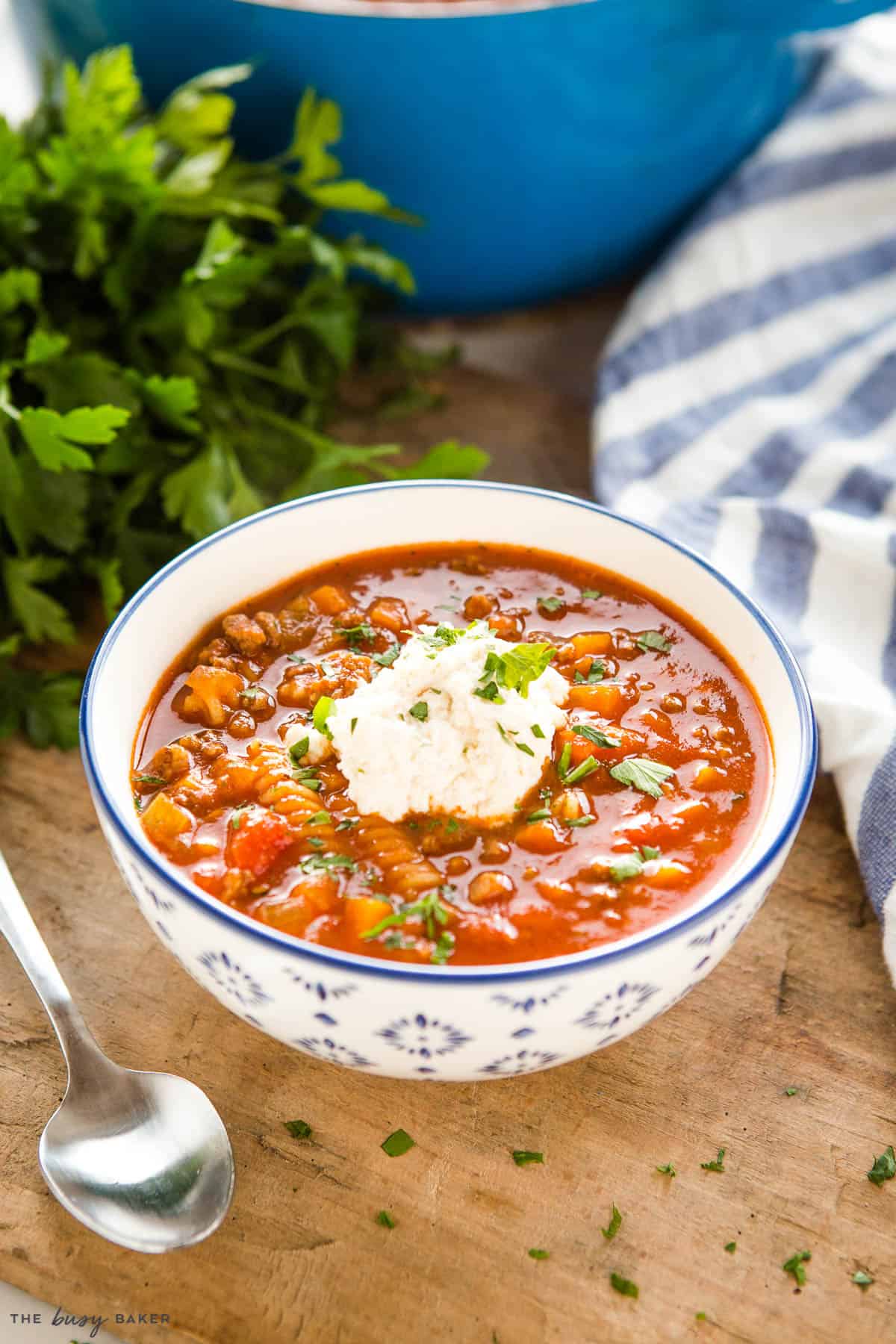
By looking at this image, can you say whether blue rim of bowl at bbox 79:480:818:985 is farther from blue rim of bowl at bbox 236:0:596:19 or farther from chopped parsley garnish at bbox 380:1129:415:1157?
blue rim of bowl at bbox 236:0:596:19

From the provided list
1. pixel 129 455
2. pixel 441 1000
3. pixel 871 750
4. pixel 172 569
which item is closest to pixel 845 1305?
pixel 441 1000

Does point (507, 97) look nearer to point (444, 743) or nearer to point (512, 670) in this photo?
point (512, 670)

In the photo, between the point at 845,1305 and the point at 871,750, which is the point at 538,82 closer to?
the point at 871,750

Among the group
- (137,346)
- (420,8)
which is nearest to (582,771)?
(137,346)

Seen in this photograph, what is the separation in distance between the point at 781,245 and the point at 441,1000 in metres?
3.48

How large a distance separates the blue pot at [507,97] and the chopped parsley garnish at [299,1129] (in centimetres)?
308

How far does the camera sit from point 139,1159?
8.25 ft

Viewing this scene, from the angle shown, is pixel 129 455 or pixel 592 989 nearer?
pixel 592 989

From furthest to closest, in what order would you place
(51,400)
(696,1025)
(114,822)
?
(51,400)
(696,1025)
(114,822)

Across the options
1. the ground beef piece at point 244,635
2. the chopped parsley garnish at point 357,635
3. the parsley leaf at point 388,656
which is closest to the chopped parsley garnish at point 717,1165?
the parsley leaf at point 388,656

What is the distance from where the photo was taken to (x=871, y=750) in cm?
320

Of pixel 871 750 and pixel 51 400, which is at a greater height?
pixel 51 400

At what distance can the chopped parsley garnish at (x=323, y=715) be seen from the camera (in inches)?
107

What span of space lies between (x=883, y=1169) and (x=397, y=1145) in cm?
95
